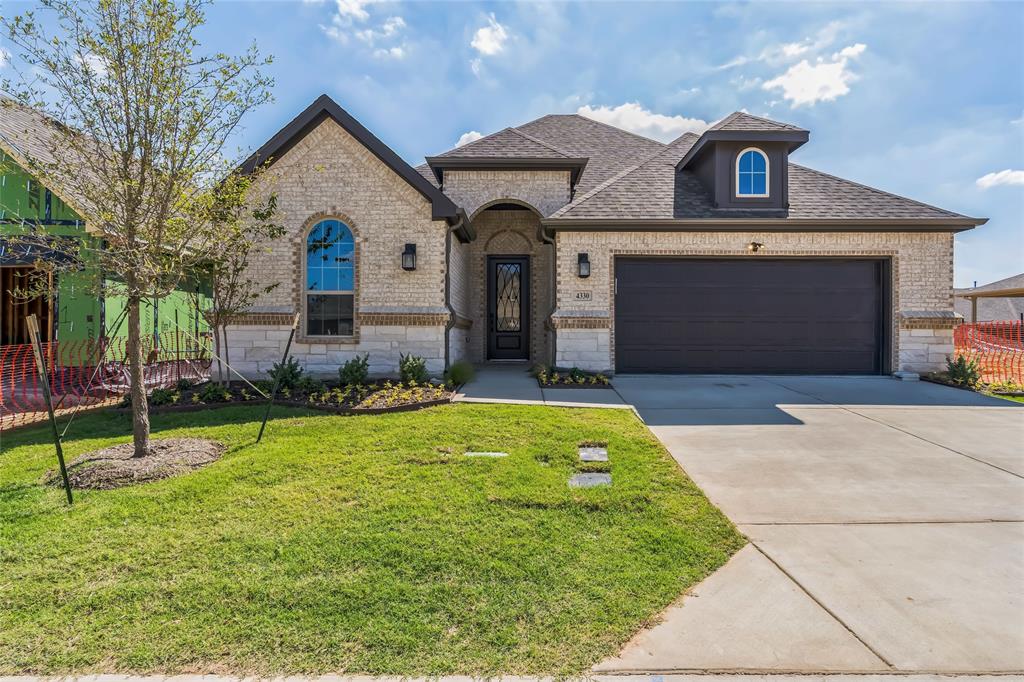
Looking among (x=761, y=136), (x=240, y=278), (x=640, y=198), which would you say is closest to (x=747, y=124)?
(x=761, y=136)

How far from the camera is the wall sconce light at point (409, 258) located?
1003 centimetres

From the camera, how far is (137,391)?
5.54 metres

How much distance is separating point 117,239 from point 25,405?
5182 mm

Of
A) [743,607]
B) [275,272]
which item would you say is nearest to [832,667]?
[743,607]

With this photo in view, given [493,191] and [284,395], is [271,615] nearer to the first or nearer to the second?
[284,395]

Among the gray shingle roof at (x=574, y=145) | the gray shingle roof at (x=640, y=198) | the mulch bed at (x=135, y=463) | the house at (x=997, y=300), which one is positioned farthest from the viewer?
the house at (x=997, y=300)

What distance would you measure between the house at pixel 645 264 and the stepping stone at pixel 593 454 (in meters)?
5.14

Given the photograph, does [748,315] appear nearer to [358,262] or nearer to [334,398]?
[358,262]

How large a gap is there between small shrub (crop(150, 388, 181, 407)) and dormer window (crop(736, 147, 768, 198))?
12376 mm

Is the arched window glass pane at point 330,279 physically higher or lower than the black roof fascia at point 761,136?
lower

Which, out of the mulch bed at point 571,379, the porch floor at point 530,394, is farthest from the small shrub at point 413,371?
the mulch bed at point 571,379

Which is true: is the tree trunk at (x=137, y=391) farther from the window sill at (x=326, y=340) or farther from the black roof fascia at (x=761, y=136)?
the black roof fascia at (x=761, y=136)

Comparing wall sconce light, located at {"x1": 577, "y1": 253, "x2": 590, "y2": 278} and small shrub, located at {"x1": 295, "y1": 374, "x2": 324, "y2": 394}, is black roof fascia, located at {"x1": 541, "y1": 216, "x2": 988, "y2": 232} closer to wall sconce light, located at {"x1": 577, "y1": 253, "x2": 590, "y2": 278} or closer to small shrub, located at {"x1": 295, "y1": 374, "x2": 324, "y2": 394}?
wall sconce light, located at {"x1": 577, "y1": 253, "x2": 590, "y2": 278}

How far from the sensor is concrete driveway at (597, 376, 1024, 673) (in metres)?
→ 2.59
